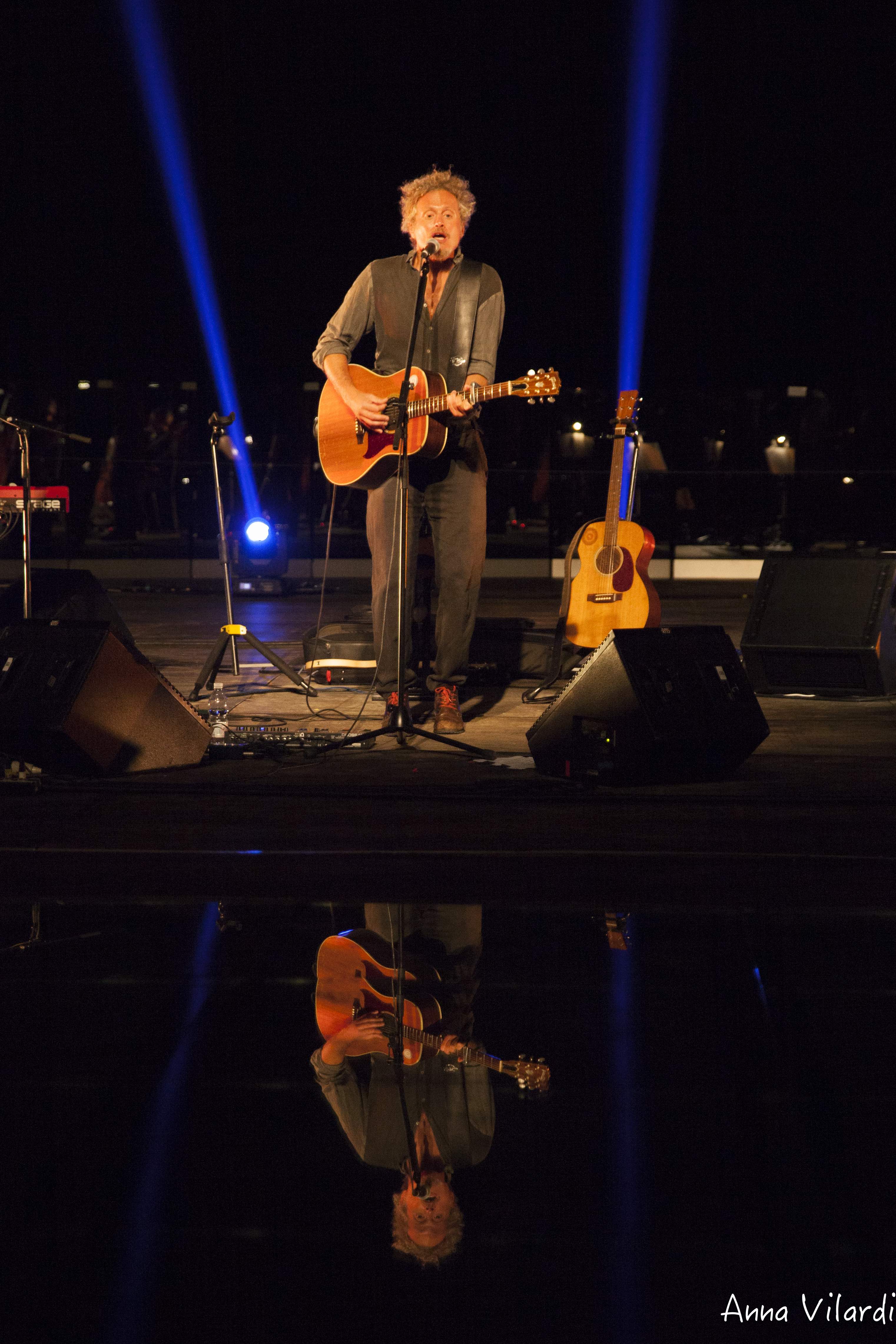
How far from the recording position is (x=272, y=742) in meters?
4.48

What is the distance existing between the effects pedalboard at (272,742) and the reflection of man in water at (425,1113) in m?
2.10

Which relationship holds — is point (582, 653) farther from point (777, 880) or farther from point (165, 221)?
point (165, 221)

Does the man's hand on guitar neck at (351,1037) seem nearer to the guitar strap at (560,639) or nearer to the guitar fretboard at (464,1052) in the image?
the guitar fretboard at (464,1052)

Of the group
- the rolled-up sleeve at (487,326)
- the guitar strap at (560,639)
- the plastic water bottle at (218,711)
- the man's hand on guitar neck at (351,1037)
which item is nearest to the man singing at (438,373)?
the rolled-up sleeve at (487,326)

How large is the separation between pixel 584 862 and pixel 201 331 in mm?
10310

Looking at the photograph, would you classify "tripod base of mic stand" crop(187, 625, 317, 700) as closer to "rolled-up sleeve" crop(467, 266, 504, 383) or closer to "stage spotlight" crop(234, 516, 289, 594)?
"rolled-up sleeve" crop(467, 266, 504, 383)

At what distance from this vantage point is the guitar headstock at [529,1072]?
74.3 inches

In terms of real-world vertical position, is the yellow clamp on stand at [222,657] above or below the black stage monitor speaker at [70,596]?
below

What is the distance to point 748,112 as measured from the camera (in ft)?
34.7

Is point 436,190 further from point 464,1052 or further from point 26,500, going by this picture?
point 464,1052

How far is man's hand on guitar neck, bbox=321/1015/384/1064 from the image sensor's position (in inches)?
78.2

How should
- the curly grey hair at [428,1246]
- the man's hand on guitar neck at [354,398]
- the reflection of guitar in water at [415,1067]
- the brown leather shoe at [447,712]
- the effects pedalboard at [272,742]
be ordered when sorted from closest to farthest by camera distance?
the curly grey hair at [428,1246], the reflection of guitar in water at [415,1067], the effects pedalboard at [272,742], the man's hand on guitar neck at [354,398], the brown leather shoe at [447,712]

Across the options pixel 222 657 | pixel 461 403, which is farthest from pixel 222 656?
pixel 461 403

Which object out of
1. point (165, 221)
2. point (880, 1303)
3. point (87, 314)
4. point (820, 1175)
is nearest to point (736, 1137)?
point (820, 1175)
